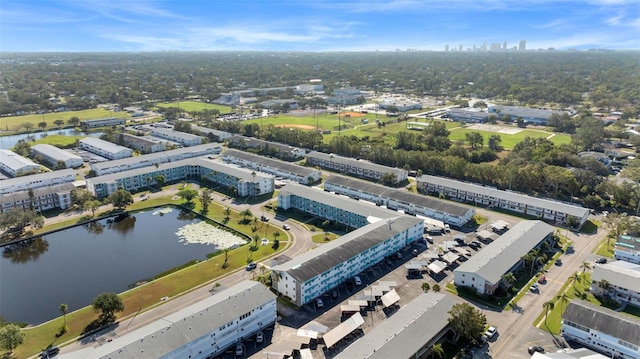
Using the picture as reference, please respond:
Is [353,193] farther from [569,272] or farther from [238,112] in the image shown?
[238,112]

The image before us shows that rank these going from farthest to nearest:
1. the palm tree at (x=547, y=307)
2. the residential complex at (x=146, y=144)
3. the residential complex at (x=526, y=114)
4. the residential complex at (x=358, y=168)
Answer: the residential complex at (x=526, y=114), the residential complex at (x=146, y=144), the residential complex at (x=358, y=168), the palm tree at (x=547, y=307)

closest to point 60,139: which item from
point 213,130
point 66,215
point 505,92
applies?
point 213,130

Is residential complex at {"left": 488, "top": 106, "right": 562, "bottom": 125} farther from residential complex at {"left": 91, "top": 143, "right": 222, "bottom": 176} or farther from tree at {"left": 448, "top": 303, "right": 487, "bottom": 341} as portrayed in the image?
tree at {"left": 448, "top": 303, "right": 487, "bottom": 341}

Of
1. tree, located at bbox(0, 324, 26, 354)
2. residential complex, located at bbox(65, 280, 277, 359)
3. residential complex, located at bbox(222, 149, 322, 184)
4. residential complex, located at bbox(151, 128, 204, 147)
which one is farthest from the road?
residential complex, located at bbox(151, 128, 204, 147)

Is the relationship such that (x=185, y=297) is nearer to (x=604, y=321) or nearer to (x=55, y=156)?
(x=604, y=321)

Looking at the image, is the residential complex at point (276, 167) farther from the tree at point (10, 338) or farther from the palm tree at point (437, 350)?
the tree at point (10, 338)

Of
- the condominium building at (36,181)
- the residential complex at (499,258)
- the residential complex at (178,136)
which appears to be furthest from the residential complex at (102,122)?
the residential complex at (499,258)
